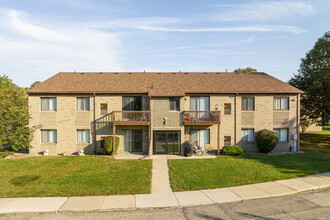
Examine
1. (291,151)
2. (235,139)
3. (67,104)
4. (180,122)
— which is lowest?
(291,151)

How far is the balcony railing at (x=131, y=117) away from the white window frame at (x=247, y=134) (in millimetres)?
9325

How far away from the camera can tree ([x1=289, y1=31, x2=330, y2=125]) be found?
69.5 ft

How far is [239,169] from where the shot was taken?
12.5m

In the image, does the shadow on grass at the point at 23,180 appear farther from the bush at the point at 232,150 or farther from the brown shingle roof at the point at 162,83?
the bush at the point at 232,150

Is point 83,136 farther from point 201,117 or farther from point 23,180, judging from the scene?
point 201,117

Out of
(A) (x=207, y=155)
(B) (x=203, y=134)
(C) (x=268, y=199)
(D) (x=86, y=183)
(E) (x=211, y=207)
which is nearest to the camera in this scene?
(E) (x=211, y=207)

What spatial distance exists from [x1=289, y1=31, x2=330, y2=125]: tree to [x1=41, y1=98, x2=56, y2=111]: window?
27.9 meters

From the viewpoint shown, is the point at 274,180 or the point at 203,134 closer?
the point at 274,180

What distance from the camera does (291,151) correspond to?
707 inches

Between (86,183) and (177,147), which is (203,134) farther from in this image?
(86,183)

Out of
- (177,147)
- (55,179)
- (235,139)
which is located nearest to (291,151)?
(235,139)

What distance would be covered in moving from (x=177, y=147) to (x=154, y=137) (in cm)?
231

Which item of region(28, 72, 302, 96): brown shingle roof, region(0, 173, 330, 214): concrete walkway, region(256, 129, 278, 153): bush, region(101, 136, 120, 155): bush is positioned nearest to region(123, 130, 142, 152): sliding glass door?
region(101, 136, 120, 155): bush

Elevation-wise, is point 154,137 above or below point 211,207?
above
